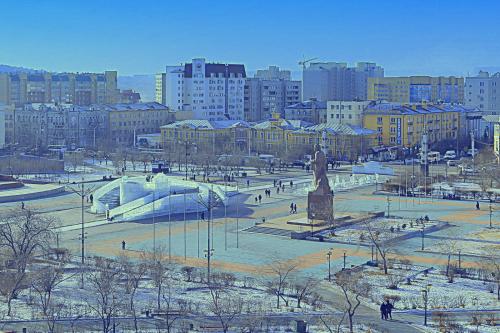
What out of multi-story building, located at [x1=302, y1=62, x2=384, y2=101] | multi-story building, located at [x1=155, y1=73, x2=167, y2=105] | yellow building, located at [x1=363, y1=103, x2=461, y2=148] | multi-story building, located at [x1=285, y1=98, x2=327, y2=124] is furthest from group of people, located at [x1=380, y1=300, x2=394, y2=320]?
multi-story building, located at [x1=302, y1=62, x2=384, y2=101]

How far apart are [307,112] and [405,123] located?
12.2 meters

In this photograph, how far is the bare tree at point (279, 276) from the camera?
1845cm

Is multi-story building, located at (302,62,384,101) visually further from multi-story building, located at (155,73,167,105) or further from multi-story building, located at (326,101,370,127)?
multi-story building, located at (326,101,370,127)

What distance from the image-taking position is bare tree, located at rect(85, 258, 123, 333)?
16.2 m

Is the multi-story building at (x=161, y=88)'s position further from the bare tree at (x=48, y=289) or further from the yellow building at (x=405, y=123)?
the bare tree at (x=48, y=289)

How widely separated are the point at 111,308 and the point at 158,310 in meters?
1.26

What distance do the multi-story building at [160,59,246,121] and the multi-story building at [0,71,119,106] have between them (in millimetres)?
9391

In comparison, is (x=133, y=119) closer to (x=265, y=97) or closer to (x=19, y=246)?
(x=265, y=97)

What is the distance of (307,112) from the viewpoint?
68500 mm

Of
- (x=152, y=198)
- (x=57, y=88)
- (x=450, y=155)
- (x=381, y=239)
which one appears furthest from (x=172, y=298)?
(x=57, y=88)

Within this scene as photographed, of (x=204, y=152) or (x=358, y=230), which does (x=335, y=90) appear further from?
(x=358, y=230)

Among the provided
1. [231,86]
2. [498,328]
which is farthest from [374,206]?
[231,86]

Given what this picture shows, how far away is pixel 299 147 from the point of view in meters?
53.5

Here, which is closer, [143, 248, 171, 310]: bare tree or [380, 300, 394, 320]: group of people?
[380, 300, 394, 320]: group of people
